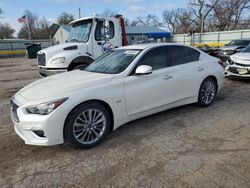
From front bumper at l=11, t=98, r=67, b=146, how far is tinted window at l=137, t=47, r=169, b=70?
1787 mm

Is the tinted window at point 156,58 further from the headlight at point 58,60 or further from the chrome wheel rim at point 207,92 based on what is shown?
the headlight at point 58,60

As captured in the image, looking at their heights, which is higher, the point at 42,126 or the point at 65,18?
the point at 65,18

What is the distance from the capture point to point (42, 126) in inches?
114

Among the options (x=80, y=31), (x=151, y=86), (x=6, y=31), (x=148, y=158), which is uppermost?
(x=6, y=31)

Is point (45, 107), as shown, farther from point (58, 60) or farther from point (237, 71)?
point (237, 71)

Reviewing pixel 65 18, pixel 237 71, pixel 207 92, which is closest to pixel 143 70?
pixel 207 92

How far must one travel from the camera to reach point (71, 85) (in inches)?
131

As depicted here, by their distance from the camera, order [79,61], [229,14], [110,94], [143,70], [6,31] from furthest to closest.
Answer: [6,31], [229,14], [79,61], [143,70], [110,94]

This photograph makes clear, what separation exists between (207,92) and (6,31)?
6680 centimetres

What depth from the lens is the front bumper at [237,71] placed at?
7.30m

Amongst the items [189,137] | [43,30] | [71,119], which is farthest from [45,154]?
[43,30]

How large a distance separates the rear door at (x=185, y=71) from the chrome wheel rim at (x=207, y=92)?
27 cm

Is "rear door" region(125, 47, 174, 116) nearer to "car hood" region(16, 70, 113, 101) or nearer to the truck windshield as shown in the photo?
"car hood" region(16, 70, 113, 101)

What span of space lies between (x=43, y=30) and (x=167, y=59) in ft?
202
